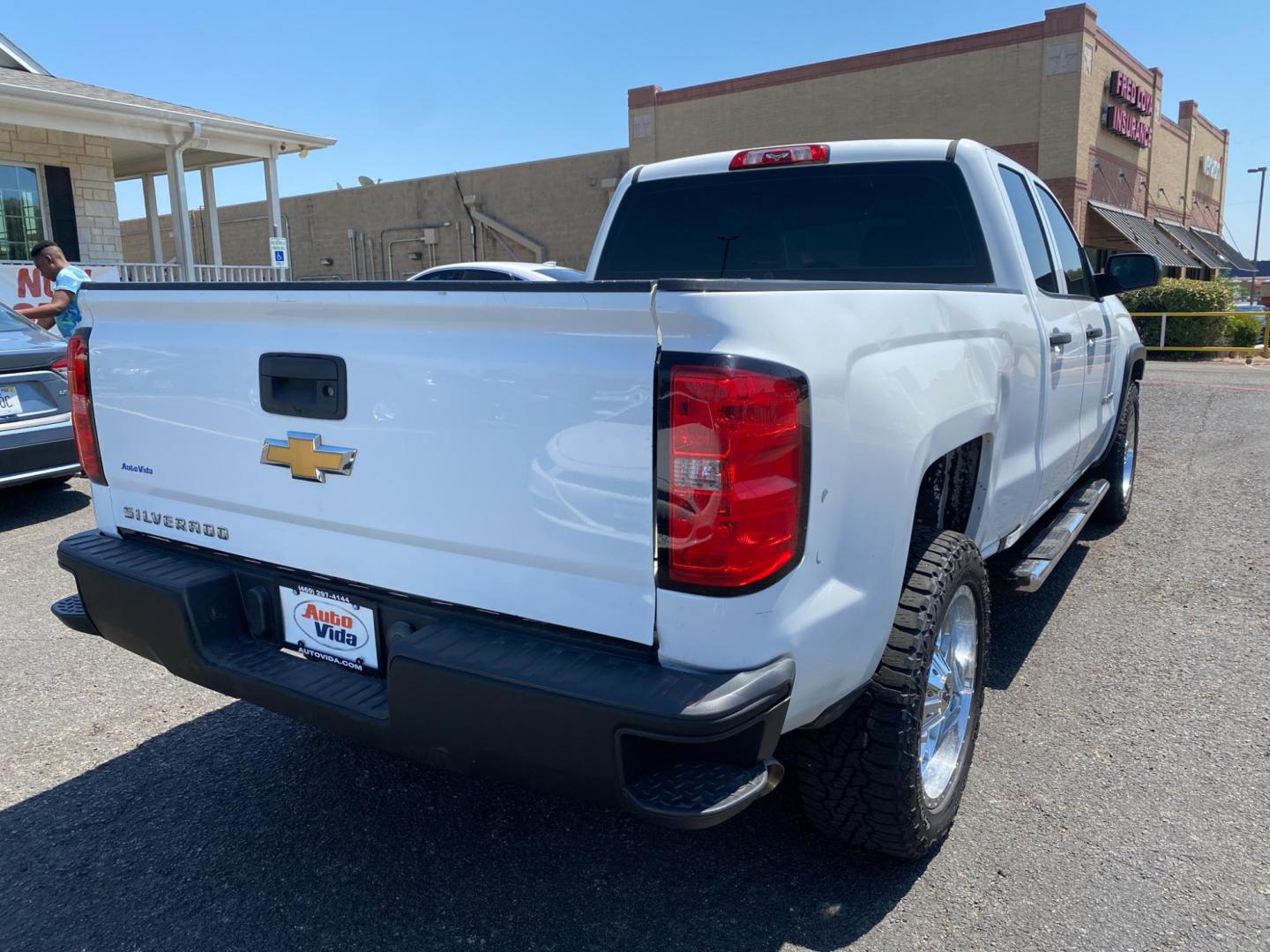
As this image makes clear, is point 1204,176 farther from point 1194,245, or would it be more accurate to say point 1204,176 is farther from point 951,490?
point 951,490

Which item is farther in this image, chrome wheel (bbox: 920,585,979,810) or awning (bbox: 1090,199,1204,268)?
awning (bbox: 1090,199,1204,268)

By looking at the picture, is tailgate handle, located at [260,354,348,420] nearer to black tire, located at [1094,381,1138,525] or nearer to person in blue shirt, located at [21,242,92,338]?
black tire, located at [1094,381,1138,525]

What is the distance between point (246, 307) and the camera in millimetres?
2531

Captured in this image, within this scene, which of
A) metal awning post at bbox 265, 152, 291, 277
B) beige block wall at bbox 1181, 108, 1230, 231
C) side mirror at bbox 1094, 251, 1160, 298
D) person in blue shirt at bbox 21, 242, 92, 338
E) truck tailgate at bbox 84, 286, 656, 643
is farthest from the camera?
beige block wall at bbox 1181, 108, 1230, 231

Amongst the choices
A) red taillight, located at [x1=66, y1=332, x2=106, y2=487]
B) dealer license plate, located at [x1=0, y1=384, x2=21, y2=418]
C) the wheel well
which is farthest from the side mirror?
dealer license plate, located at [x1=0, y1=384, x2=21, y2=418]

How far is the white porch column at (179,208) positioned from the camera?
14.4 m

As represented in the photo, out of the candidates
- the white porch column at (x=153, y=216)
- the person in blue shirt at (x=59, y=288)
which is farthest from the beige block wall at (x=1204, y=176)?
the person in blue shirt at (x=59, y=288)

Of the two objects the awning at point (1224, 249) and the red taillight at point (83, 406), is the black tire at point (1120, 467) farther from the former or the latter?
the awning at point (1224, 249)

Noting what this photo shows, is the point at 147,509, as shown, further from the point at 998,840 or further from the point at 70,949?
the point at 998,840

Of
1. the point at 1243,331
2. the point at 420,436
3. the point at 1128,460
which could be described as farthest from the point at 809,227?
the point at 1243,331

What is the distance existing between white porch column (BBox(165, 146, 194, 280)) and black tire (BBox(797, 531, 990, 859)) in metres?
14.2

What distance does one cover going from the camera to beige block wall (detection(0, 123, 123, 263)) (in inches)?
558

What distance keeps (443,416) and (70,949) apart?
1.59m

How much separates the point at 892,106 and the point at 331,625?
24.0m
